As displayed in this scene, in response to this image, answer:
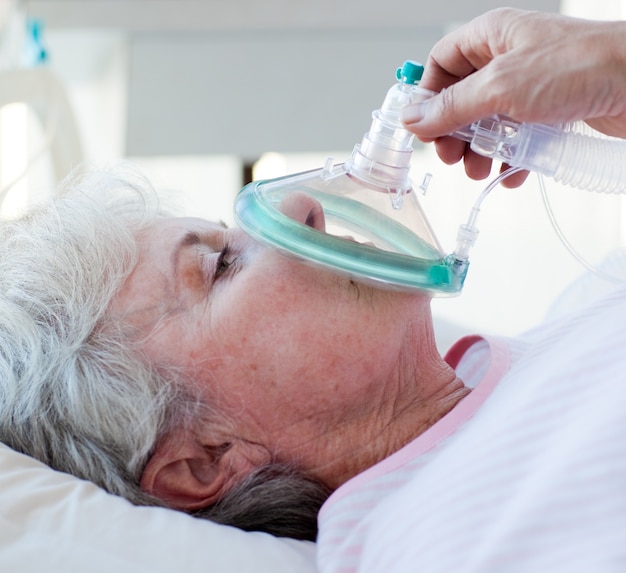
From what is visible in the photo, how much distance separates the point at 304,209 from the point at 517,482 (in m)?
0.48

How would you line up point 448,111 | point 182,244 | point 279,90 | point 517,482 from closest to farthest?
point 517,482, point 448,111, point 182,244, point 279,90

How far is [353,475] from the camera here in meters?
1.23

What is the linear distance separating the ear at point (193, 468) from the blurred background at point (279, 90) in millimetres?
1049

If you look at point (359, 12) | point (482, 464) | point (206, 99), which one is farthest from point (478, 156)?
point (206, 99)

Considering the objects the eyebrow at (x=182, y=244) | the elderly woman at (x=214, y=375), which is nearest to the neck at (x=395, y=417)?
the elderly woman at (x=214, y=375)

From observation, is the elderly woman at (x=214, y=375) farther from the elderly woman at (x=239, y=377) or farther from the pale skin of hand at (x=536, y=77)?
the pale skin of hand at (x=536, y=77)

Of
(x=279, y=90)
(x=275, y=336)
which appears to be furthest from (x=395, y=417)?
(x=279, y=90)

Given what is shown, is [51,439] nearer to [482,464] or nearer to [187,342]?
[187,342]

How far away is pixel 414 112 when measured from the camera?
1090 mm

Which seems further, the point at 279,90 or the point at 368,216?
the point at 279,90

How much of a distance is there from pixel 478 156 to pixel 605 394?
523mm

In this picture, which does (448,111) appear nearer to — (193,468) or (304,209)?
(304,209)

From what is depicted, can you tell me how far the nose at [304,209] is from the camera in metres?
1.17

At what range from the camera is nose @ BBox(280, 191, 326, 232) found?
117cm
